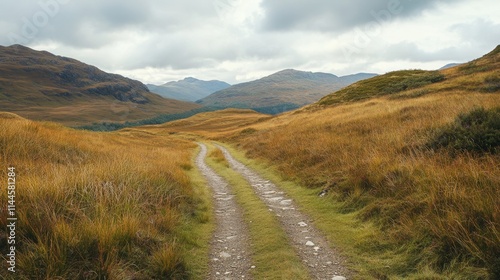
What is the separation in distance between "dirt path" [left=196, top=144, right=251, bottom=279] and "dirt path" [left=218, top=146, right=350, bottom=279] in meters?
1.21

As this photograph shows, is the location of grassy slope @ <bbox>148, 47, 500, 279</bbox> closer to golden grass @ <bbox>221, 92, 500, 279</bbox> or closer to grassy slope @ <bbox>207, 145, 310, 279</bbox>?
golden grass @ <bbox>221, 92, 500, 279</bbox>

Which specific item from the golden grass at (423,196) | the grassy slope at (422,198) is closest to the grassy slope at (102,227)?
the grassy slope at (422,198)

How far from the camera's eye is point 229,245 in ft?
23.9

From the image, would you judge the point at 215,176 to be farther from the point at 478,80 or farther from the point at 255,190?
the point at 478,80

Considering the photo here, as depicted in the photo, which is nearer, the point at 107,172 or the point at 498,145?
the point at 498,145

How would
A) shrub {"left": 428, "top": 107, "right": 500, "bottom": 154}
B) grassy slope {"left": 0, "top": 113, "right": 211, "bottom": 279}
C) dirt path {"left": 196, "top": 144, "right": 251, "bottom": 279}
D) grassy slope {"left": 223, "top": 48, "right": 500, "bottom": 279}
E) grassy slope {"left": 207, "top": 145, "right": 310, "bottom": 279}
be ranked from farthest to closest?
shrub {"left": 428, "top": 107, "right": 500, "bottom": 154} < dirt path {"left": 196, "top": 144, "right": 251, "bottom": 279} < grassy slope {"left": 207, "top": 145, "right": 310, "bottom": 279} < grassy slope {"left": 223, "top": 48, "right": 500, "bottom": 279} < grassy slope {"left": 0, "top": 113, "right": 211, "bottom": 279}

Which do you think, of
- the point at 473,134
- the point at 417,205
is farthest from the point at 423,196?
the point at 473,134

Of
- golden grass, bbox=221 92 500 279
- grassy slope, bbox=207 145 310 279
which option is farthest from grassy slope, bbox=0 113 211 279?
golden grass, bbox=221 92 500 279

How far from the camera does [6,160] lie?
357 inches

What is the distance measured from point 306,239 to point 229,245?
1.96 meters

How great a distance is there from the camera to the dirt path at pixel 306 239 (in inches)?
225

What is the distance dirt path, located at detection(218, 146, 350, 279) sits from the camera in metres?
5.72

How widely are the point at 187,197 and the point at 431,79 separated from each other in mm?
49510

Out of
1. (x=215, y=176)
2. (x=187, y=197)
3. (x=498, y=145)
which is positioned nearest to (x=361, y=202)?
(x=498, y=145)
